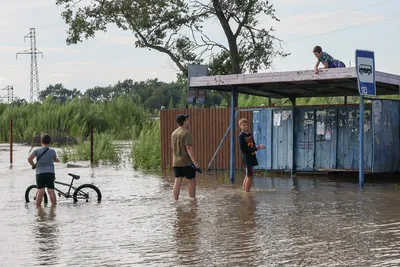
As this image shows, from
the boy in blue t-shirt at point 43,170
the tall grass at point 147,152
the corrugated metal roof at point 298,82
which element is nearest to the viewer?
the boy in blue t-shirt at point 43,170

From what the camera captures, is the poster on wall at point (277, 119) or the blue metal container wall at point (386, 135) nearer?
the blue metal container wall at point (386, 135)

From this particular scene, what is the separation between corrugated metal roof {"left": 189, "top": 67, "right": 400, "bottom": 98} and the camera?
1762 centimetres

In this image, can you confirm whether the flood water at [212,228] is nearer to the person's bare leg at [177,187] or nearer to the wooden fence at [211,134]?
the person's bare leg at [177,187]

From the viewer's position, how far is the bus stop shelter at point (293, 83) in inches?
697

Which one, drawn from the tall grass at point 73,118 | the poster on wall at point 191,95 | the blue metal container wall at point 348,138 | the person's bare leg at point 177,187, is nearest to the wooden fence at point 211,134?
the poster on wall at point 191,95

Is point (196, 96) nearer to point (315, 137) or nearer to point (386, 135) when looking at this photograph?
point (315, 137)

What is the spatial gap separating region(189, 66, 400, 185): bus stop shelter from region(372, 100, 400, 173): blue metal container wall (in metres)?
0.59

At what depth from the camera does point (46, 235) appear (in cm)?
1108

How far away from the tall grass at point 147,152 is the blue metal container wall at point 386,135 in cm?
840

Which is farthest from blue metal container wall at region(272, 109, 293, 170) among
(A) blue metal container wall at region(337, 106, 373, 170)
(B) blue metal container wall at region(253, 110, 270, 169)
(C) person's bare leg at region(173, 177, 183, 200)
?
(C) person's bare leg at region(173, 177, 183, 200)

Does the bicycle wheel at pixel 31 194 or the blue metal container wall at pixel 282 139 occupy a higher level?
the blue metal container wall at pixel 282 139

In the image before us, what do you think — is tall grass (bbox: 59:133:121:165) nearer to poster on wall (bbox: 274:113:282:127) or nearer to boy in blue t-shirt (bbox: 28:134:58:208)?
poster on wall (bbox: 274:113:282:127)

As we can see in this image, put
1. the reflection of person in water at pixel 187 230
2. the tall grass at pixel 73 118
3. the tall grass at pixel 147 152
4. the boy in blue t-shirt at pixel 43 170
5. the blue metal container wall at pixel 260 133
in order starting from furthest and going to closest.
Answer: the tall grass at pixel 73 118, the tall grass at pixel 147 152, the blue metal container wall at pixel 260 133, the boy in blue t-shirt at pixel 43 170, the reflection of person in water at pixel 187 230

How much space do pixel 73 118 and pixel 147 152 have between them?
60.4 ft
